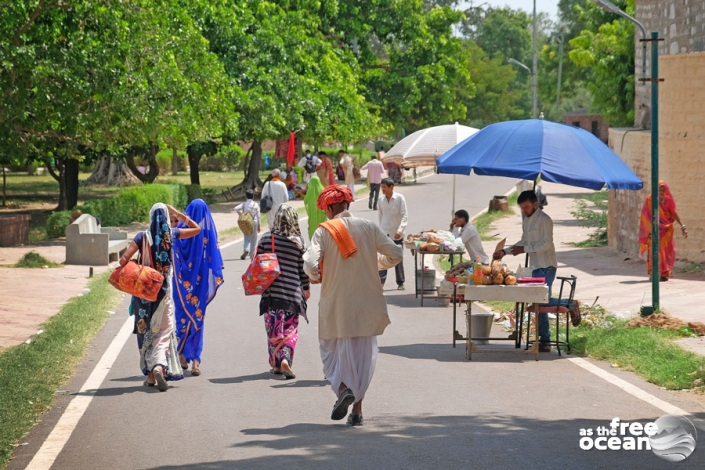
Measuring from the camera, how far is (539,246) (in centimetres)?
1128

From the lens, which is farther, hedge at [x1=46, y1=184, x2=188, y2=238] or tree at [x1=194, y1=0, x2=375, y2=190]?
tree at [x1=194, y1=0, x2=375, y2=190]

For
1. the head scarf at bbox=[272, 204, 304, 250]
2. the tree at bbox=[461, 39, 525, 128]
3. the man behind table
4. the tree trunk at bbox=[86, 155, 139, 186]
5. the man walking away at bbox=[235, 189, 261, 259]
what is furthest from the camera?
the tree at bbox=[461, 39, 525, 128]

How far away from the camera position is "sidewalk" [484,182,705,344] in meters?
14.4

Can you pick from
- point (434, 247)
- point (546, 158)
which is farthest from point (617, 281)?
point (546, 158)

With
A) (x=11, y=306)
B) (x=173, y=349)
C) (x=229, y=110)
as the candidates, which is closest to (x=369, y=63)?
(x=229, y=110)

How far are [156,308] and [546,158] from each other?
4.31 meters

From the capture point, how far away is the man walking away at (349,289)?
7941mm

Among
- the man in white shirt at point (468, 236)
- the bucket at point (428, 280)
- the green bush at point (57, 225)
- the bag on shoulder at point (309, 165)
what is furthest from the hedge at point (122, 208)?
the man in white shirt at point (468, 236)

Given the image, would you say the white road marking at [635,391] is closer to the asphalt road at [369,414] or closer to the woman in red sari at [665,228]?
the asphalt road at [369,414]

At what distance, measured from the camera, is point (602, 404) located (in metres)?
8.59

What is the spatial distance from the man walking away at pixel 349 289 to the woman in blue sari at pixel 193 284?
7.74ft

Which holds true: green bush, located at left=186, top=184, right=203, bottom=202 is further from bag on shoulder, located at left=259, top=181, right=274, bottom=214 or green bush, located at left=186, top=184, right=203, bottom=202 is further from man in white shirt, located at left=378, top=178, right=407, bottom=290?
man in white shirt, located at left=378, top=178, right=407, bottom=290

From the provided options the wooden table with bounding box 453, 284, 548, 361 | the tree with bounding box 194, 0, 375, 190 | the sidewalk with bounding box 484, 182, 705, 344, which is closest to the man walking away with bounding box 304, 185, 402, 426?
the wooden table with bounding box 453, 284, 548, 361

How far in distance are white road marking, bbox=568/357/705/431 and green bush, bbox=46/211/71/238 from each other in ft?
57.2
